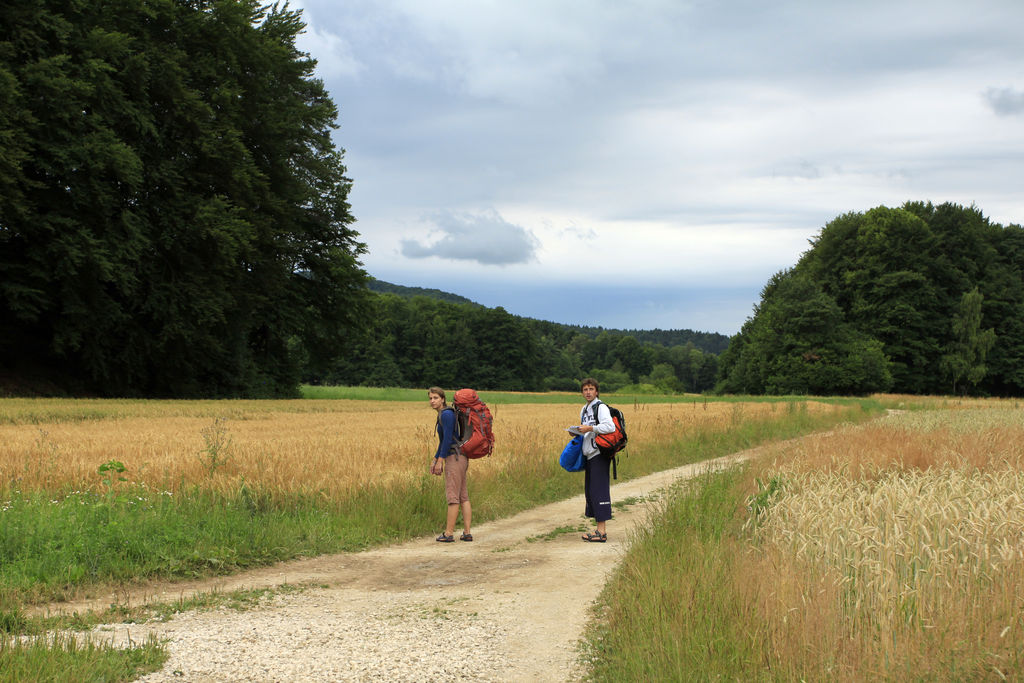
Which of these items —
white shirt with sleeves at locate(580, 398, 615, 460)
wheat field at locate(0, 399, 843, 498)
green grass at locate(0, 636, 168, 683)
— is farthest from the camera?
wheat field at locate(0, 399, 843, 498)

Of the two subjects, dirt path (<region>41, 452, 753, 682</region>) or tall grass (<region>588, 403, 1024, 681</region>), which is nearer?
tall grass (<region>588, 403, 1024, 681</region>)

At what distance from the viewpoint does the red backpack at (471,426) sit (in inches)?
391

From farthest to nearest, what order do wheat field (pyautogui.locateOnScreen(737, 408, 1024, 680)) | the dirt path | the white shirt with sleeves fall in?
the white shirt with sleeves
the dirt path
wheat field (pyautogui.locateOnScreen(737, 408, 1024, 680))

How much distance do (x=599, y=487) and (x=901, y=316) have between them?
246 ft

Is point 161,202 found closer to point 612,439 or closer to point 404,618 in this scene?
point 612,439

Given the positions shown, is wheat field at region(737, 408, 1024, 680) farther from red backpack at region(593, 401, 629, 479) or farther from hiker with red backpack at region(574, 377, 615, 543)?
hiker with red backpack at region(574, 377, 615, 543)

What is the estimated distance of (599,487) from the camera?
9.94 metres

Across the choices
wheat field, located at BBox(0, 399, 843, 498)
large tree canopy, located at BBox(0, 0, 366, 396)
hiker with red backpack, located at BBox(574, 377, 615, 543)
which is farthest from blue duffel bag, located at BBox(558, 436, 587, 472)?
large tree canopy, located at BBox(0, 0, 366, 396)

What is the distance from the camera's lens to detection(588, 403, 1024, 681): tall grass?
450cm

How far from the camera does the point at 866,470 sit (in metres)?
10.7

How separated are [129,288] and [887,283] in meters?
69.6

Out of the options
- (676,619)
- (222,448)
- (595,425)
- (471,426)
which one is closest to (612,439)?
(595,425)

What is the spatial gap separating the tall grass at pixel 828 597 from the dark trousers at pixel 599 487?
6.51 feet

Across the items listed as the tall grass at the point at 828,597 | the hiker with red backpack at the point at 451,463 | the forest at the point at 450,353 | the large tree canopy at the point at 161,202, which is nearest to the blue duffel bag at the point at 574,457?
the hiker with red backpack at the point at 451,463
